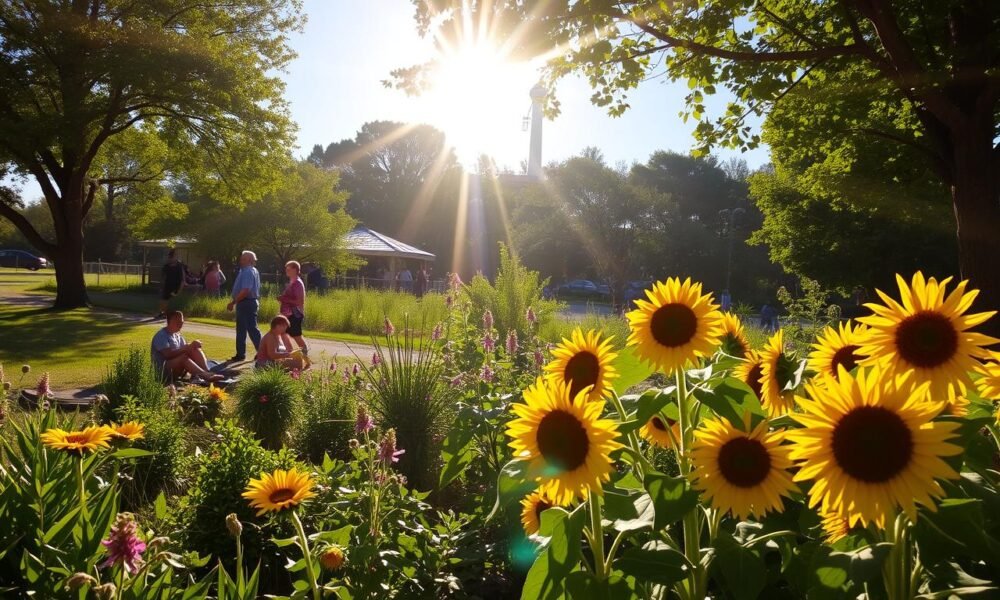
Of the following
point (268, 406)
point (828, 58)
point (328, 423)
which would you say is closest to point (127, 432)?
point (328, 423)

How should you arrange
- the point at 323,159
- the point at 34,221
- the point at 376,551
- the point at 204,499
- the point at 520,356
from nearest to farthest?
the point at 376,551
the point at 204,499
the point at 520,356
the point at 34,221
the point at 323,159

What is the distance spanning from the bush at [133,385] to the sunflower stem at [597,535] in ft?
15.5

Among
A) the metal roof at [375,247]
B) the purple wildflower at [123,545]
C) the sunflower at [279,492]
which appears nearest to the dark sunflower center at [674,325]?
the sunflower at [279,492]

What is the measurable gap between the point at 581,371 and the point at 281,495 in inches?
41.1

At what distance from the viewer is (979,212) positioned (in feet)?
24.2

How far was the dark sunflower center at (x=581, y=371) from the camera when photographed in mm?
1446

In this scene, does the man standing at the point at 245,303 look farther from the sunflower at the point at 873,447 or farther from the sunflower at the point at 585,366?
the sunflower at the point at 873,447

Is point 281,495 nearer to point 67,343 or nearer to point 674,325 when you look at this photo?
point 674,325

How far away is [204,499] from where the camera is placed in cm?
322

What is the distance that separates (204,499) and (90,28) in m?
18.1

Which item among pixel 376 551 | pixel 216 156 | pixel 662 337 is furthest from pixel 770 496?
pixel 216 156

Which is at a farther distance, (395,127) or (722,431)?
(395,127)

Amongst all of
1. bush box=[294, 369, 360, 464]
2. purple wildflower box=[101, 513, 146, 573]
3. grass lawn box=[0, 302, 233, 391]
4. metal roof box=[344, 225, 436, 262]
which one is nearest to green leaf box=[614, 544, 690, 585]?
purple wildflower box=[101, 513, 146, 573]

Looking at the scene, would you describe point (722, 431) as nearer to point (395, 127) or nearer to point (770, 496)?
point (770, 496)
